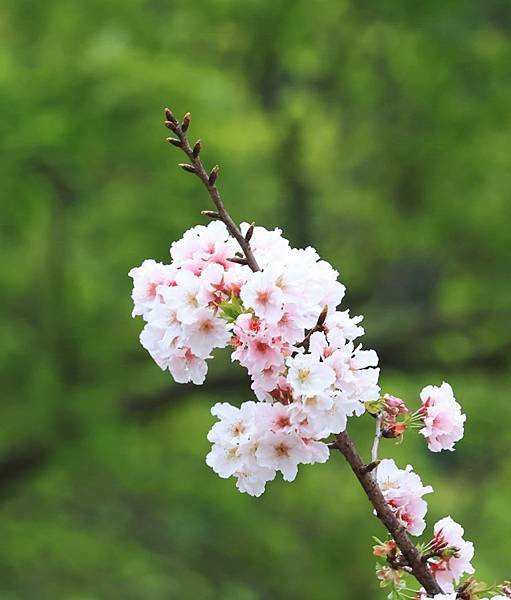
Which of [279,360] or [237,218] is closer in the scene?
[279,360]

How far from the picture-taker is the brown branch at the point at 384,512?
1.59 metres

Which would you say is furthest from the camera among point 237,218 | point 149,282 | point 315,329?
point 237,218

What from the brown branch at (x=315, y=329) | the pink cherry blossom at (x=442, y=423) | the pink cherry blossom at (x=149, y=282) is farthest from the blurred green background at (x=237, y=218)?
→ the brown branch at (x=315, y=329)

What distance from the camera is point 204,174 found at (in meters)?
1.56

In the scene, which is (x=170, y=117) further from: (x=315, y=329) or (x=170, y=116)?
(x=315, y=329)

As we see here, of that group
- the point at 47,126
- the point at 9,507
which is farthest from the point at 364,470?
the point at 9,507

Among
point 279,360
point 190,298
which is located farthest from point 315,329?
point 190,298

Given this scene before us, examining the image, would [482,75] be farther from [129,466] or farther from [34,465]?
[34,465]

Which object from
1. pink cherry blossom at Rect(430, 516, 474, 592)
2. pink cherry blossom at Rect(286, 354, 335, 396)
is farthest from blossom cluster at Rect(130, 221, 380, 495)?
pink cherry blossom at Rect(430, 516, 474, 592)

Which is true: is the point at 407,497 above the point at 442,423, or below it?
below

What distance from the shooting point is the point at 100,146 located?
22.8 ft

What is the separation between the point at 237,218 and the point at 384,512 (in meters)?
6.99

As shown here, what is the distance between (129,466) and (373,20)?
4602 mm

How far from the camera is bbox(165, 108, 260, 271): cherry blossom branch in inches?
60.9
